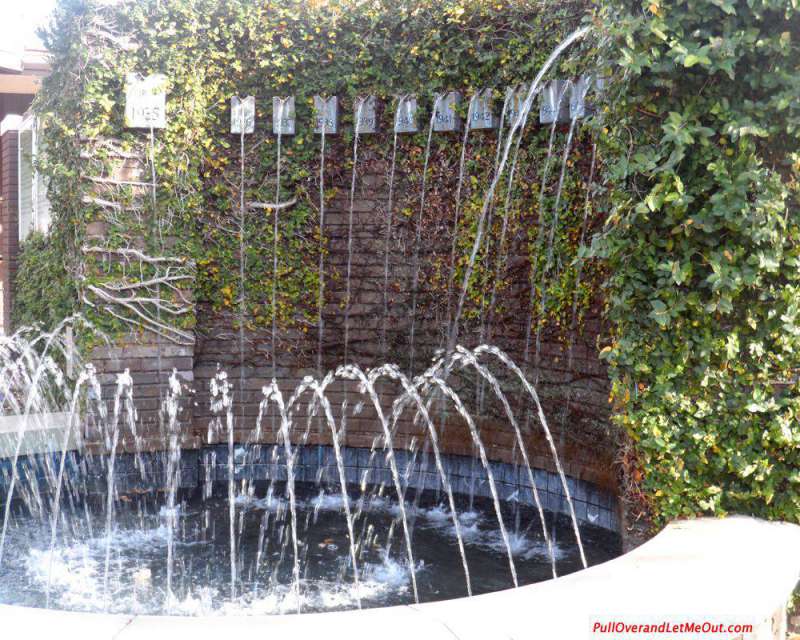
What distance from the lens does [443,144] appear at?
705cm

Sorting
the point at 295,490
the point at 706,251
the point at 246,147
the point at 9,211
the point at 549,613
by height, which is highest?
the point at 246,147

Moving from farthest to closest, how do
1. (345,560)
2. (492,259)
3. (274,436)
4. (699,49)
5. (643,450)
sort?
(274,436)
(492,259)
(345,560)
(643,450)
(699,49)

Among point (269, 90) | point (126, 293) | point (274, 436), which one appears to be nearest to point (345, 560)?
point (274, 436)

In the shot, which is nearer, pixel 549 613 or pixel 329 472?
pixel 549 613

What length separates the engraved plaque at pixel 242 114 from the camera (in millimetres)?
7141

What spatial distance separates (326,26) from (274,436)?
3923mm

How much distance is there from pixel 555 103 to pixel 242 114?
2.90 meters

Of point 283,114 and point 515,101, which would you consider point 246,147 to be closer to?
point 283,114

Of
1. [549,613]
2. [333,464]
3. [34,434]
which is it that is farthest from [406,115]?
[549,613]

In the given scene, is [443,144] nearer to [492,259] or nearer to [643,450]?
[492,259]

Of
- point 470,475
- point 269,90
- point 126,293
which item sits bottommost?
point 470,475

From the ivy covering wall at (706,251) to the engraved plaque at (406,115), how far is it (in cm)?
326

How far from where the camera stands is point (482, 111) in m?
6.69

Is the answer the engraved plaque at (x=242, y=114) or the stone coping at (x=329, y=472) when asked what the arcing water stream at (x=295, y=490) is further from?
the engraved plaque at (x=242, y=114)
